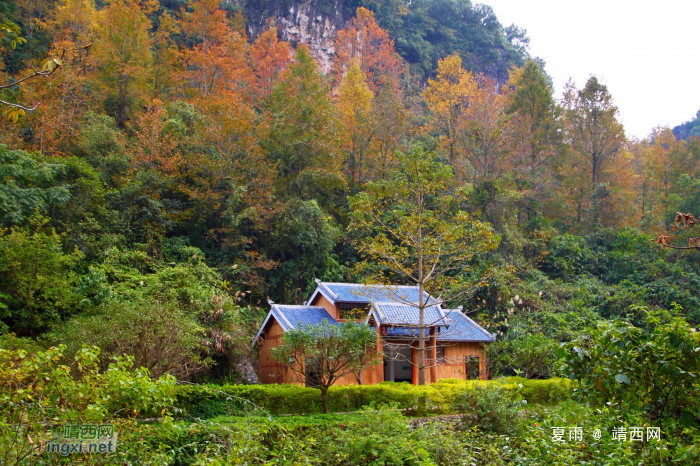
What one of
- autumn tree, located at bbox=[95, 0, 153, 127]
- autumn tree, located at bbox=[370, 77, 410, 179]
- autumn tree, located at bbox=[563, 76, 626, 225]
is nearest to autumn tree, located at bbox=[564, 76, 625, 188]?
autumn tree, located at bbox=[563, 76, 626, 225]

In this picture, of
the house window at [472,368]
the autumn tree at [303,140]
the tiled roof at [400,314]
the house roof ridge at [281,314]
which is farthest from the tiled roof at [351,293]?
the autumn tree at [303,140]

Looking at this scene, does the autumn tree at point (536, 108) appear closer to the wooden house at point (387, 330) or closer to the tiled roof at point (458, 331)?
the tiled roof at point (458, 331)

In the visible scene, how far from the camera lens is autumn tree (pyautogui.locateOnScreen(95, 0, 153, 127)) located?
80.7ft

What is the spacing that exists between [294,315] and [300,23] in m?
30.7

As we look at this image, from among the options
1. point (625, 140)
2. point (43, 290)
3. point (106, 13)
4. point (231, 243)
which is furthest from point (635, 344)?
point (106, 13)

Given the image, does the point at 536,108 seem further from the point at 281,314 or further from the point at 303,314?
the point at 281,314

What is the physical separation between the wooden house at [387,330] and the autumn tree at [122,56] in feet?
46.0

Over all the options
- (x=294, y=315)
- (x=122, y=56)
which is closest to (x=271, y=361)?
(x=294, y=315)

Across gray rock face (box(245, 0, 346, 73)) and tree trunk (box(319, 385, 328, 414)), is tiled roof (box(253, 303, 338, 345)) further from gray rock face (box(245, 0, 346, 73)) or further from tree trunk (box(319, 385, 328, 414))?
gray rock face (box(245, 0, 346, 73))

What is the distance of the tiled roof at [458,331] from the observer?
53.9ft

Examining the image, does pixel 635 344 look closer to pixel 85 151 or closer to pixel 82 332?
pixel 82 332

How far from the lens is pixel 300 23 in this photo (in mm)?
40344

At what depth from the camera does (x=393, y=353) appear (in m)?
18.0

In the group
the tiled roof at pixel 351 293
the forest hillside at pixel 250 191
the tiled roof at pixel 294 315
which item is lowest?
the tiled roof at pixel 294 315
